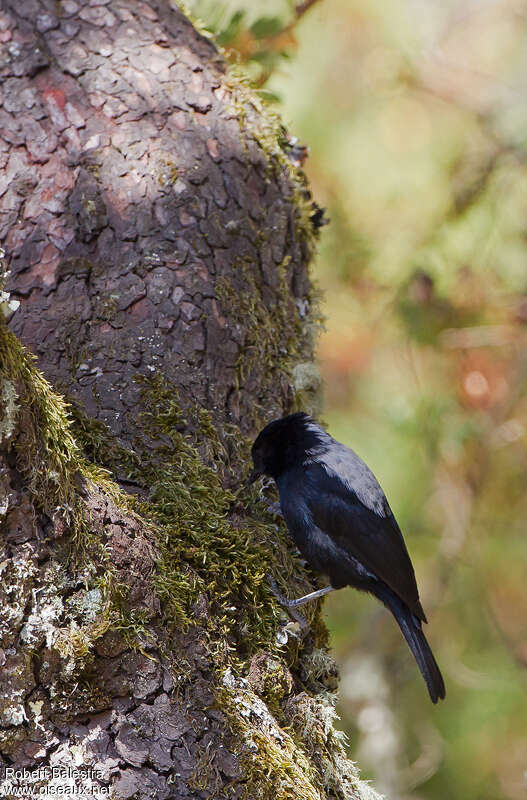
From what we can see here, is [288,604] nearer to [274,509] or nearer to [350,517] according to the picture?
[274,509]

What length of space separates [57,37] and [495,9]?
11.6ft

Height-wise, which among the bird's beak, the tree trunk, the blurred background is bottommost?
the blurred background

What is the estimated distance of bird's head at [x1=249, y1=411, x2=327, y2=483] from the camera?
2609 mm

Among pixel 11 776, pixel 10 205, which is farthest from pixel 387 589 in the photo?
pixel 10 205

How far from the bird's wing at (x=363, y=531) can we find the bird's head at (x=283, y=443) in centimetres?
11

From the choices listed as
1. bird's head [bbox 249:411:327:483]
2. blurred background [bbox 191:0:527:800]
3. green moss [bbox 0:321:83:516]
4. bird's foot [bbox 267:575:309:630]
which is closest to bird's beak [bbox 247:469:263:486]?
bird's head [bbox 249:411:327:483]

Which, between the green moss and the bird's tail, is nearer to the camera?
the green moss

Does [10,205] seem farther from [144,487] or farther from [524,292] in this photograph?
[524,292]

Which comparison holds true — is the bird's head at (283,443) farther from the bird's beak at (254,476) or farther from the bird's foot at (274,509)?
the bird's foot at (274,509)

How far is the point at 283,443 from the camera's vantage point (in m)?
2.72

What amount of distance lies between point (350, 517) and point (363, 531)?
0.07 m

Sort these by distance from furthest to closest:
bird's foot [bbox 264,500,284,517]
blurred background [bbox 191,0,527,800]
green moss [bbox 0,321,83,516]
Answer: blurred background [bbox 191,0,527,800] → bird's foot [bbox 264,500,284,517] → green moss [bbox 0,321,83,516]

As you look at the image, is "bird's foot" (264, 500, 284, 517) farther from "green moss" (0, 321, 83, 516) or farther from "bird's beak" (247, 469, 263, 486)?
"green moss" (0, 321, 83, 516)

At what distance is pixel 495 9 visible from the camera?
207 inches
